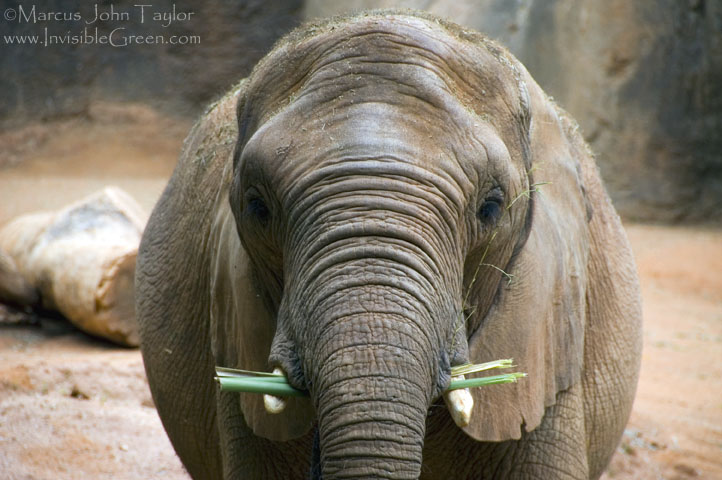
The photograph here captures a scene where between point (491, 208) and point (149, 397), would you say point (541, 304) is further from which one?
point (149, 397)

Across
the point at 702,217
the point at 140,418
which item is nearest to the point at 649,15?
the point at 702,217

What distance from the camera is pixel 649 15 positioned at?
12133 millimetres

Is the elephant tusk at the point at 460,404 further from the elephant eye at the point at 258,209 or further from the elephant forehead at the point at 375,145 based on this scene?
the elephant eye at the point at 258,209

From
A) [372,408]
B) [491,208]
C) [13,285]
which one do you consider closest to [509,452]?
[491,208]

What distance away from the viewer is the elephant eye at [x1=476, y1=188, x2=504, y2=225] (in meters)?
2.33

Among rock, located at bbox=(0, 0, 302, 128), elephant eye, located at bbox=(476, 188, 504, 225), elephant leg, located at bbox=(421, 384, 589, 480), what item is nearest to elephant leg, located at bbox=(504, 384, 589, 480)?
elephant leg, located at bbox=(421, 384, 589, 480)

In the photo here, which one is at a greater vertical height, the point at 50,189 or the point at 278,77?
the point at 50,189

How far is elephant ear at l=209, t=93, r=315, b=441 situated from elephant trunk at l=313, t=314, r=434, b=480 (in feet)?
1.85

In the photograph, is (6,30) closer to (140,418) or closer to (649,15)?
(649,15)

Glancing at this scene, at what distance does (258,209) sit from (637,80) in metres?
10.7

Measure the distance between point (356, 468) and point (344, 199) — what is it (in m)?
0.56

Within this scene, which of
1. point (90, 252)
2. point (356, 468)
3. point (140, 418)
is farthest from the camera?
point (90, 252)

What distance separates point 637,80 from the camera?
12.3m

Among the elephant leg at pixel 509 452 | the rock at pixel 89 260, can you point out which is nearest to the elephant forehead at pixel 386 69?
the elephant leg at pixel 509 452
